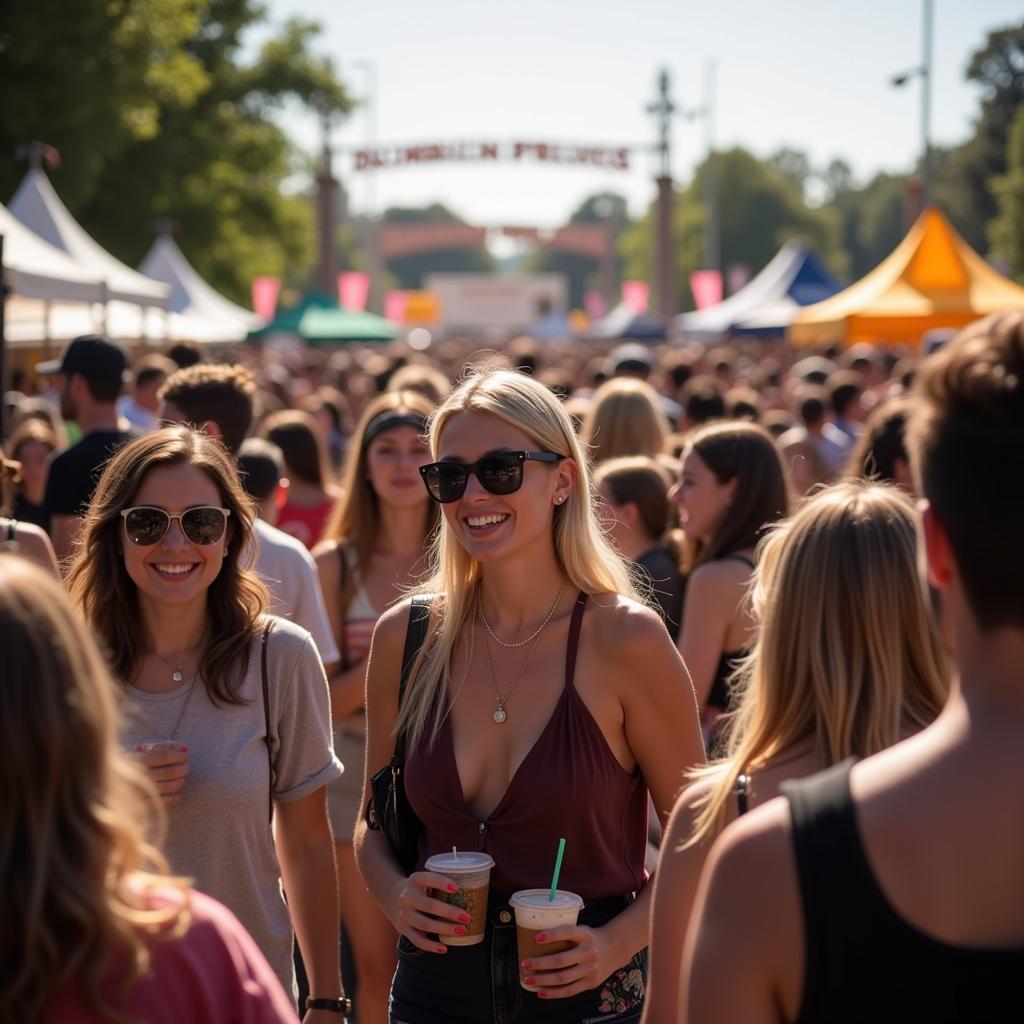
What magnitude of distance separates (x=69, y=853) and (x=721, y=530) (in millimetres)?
3341

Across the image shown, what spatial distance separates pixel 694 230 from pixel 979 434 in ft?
324

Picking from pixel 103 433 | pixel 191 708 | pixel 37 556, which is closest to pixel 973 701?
pixel 191 708

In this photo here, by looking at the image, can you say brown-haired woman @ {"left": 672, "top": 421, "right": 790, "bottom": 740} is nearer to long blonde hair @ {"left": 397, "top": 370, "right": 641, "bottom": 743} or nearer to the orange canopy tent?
long blonde hair @ {"left": 397, "top": 370, "right": 641, "bottom": 743}

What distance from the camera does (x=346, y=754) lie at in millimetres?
4969

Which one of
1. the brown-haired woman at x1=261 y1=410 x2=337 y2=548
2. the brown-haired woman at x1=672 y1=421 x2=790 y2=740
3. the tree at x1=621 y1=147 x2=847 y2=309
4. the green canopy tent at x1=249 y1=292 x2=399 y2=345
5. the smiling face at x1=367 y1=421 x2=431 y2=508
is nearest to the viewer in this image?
the brown-haired woman at x1=672 y1=421 x2=790 y2=740

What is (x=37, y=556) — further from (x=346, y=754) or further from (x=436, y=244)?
(x=436, y=244)

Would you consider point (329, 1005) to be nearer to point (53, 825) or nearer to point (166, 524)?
point (166, 524)

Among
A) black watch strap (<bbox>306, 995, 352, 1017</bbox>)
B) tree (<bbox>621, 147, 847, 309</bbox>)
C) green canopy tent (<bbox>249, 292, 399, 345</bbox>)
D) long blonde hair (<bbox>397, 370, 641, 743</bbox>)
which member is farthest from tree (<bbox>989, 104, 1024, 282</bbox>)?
black watch strap (<bbox>306, 995, 352, 1017</bbox>)

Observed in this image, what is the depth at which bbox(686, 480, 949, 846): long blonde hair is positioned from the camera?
2.40 m

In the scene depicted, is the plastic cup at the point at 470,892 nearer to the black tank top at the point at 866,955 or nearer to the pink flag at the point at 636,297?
the black tank top at the point at 866,955

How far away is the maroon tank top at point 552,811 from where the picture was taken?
2967 millimetres

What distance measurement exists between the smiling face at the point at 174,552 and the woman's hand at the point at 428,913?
0.86 meters

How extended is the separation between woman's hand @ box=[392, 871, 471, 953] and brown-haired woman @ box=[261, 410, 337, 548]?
3946mm

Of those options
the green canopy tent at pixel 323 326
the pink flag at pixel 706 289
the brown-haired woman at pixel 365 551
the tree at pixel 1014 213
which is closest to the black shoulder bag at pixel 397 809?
the brown-haired woman at pixel 365 551
